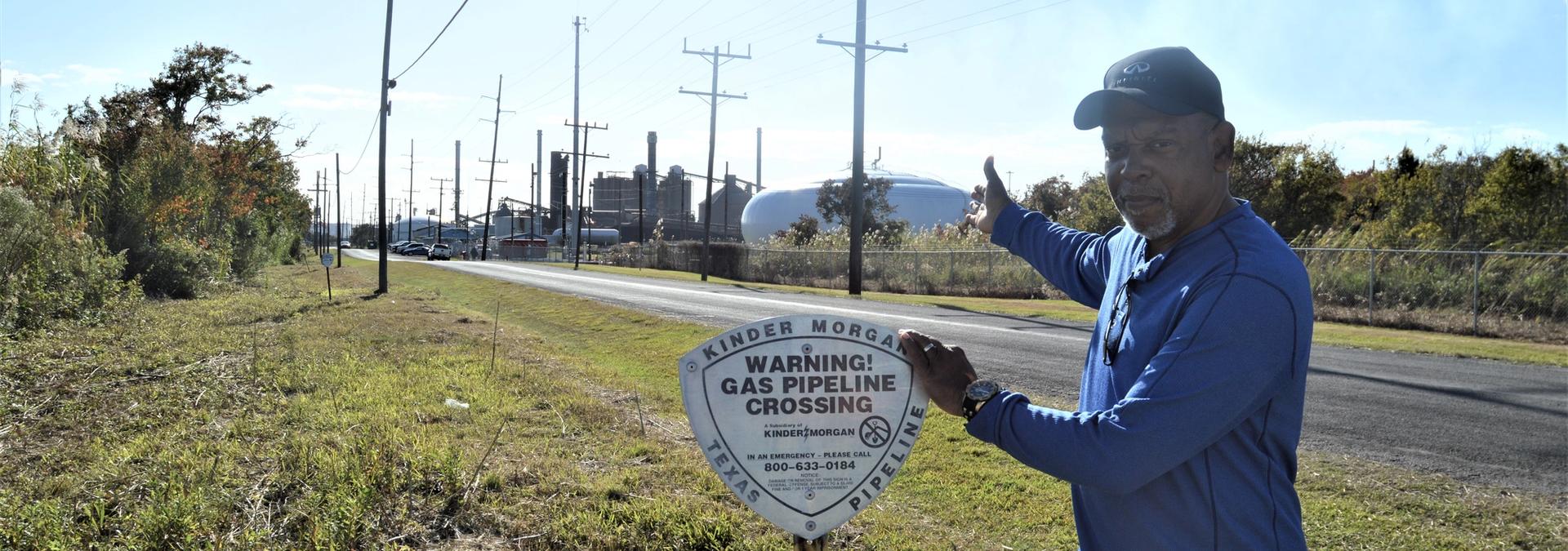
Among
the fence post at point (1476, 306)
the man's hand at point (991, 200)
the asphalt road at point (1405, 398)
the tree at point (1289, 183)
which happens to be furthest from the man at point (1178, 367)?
the tree at point (1289, 183)

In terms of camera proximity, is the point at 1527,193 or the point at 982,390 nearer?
the point at 982,390

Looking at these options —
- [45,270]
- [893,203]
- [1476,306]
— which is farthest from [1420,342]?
[893,203]

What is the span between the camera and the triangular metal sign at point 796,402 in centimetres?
264

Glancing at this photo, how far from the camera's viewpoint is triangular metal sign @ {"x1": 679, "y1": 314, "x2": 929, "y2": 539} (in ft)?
8.66

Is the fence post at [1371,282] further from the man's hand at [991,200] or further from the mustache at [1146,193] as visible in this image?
the mustache at [1146,193]

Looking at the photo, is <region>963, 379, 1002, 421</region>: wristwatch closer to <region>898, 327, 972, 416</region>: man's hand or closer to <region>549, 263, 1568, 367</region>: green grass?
<region>898, 327, 972, 416</region>: man's hand

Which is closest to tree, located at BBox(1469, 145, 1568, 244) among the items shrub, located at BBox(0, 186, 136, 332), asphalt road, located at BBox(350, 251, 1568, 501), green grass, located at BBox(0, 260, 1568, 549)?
asphalt road, located at BBox(350, 251, 1568, 501)

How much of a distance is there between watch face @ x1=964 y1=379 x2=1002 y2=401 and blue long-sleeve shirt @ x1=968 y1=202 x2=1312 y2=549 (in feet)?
0.14

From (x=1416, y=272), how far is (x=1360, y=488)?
15192 mm

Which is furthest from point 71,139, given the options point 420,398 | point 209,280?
point 420,398

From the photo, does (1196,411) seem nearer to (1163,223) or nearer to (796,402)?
(1163,223)

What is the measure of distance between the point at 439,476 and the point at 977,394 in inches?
129

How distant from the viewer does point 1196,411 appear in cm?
A: 188

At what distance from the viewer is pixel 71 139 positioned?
569 inches
